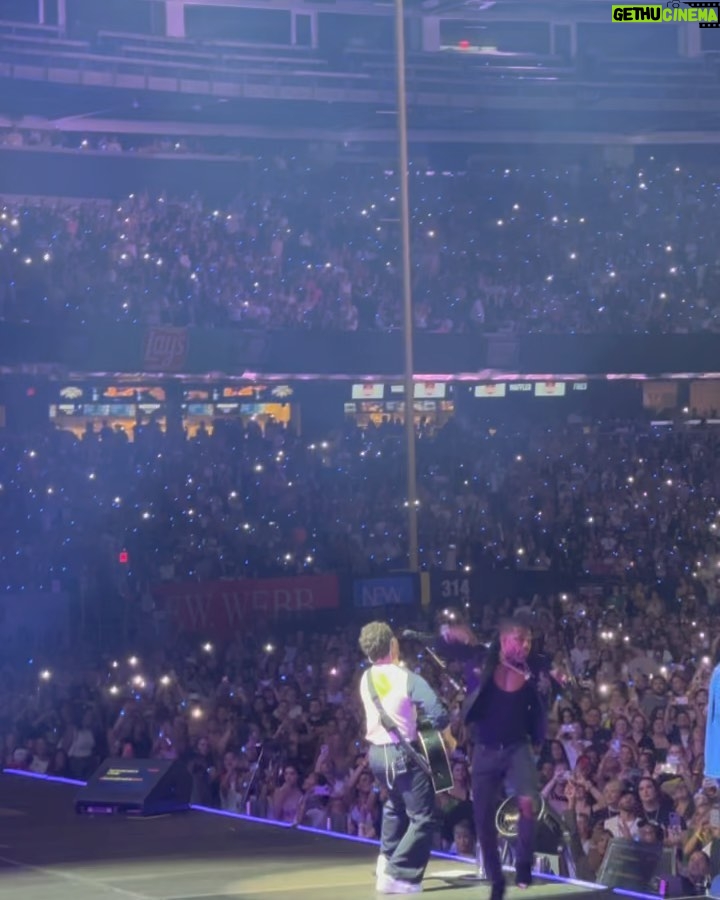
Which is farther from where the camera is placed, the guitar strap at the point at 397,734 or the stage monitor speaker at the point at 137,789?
the stage monitor speaker at the point at 137,789

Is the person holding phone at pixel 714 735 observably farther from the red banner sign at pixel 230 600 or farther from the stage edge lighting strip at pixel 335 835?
the red banner sign at pixel 230 600

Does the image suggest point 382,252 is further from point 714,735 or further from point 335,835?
point 714,735

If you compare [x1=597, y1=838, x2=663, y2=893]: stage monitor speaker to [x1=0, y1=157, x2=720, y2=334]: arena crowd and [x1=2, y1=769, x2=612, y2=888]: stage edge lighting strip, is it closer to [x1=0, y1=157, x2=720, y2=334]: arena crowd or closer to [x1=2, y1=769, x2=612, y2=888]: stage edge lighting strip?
[x1=2, y1=769, x2=612, y2=888]: stage edge lighting strip

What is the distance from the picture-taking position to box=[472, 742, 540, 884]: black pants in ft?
26.9

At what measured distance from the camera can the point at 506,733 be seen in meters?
8.22

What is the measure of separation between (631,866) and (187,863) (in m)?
2.57

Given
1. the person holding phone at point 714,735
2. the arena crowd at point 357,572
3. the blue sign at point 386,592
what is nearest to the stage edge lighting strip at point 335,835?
the arena crowd at point 357,572

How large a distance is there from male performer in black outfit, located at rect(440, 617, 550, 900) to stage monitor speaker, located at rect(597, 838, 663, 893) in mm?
1179

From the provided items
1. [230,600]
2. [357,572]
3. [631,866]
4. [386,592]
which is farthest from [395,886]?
[357,572]

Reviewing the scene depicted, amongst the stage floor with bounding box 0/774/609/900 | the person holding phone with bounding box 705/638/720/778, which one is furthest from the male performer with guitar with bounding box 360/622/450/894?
the person holding phone with bounding box 705/638/720/778

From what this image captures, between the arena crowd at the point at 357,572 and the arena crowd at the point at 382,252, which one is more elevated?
the arena crowd at the point at 382,252

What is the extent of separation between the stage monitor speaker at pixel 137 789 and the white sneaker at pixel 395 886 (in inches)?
131

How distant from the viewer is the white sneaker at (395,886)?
8.63 meters

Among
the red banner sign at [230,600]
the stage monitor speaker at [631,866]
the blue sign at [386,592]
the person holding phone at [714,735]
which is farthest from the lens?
the red banner sign at [230,600]
